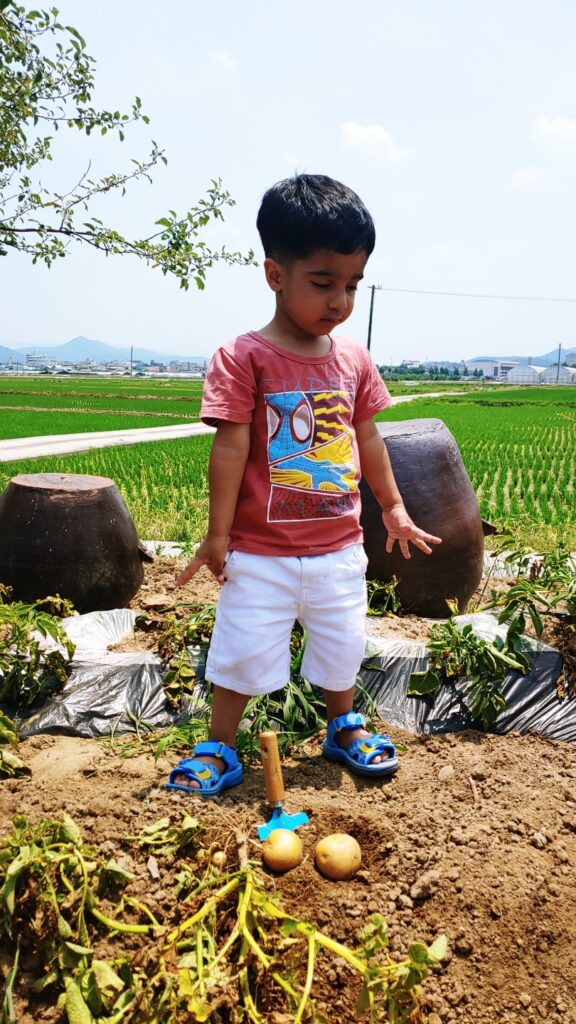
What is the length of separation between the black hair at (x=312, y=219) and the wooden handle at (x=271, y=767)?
1366mm

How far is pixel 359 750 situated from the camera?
2.50 m

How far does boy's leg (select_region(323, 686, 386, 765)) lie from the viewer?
2.57m

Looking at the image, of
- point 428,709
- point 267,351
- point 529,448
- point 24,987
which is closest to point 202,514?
point 428,709

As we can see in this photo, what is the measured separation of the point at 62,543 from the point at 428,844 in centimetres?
247

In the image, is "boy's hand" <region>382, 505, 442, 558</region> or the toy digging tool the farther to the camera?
"boy's hand" <region>382, 505, 442, 558</region>

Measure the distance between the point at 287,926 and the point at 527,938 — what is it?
2.11 feet

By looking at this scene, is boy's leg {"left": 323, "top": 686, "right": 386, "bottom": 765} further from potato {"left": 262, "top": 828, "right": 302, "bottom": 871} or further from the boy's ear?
the boy's ear

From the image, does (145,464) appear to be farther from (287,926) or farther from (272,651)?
(287,926)

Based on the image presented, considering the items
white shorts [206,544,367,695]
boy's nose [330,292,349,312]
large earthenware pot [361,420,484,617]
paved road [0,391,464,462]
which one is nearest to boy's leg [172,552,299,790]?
white shorts [206,544,367,695]

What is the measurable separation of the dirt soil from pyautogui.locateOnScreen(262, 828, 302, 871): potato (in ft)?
0.11

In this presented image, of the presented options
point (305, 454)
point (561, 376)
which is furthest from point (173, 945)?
point (561, 376)

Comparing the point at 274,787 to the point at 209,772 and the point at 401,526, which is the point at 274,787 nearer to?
the point at 209,772

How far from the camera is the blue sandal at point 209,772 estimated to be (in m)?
2.25

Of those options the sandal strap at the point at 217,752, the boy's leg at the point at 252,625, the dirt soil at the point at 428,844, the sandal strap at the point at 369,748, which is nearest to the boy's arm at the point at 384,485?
the boy's leg at the point at 252,625
